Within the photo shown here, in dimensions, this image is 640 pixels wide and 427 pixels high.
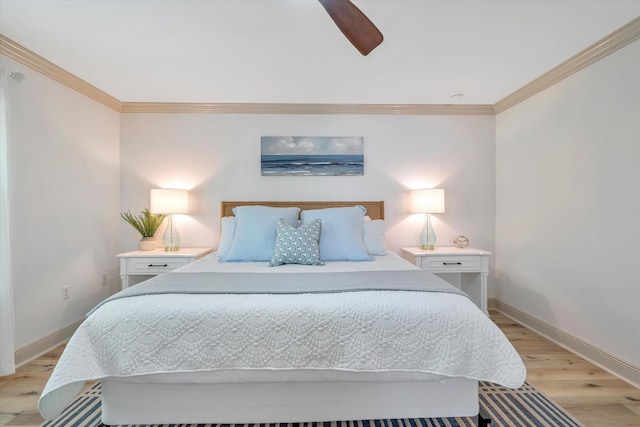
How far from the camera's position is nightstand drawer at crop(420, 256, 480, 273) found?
295cm

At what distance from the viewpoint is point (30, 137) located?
231 centimetres

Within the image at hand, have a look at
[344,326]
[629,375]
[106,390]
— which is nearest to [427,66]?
[344,326]

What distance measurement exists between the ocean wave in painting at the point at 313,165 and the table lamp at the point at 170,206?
90 cm

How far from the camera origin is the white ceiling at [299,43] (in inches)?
70.6

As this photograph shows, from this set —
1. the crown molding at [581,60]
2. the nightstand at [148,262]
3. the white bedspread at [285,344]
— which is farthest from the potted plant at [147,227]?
the crown molding at [581,60]

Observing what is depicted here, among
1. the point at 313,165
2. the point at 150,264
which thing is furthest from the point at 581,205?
the point at 150,264

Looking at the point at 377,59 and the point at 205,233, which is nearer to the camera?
the point at 377,59

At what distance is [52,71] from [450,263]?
3.95m

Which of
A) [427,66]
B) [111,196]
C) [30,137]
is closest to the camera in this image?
[30,137]

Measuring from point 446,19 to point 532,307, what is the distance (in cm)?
265

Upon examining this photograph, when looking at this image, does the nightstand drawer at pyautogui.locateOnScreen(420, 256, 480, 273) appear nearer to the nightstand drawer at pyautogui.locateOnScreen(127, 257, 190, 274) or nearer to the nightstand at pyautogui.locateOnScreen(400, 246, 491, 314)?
the nightstand at pyautogui.locateOnScreen(400, 246, 491, 314)

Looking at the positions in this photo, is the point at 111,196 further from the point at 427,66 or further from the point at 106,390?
the point at 427,66

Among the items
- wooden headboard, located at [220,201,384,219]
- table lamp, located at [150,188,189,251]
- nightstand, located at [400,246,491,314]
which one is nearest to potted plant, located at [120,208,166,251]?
table lamp, located at [150,188,189,251]

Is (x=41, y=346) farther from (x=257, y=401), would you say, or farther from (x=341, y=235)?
(x=341, y=235)
